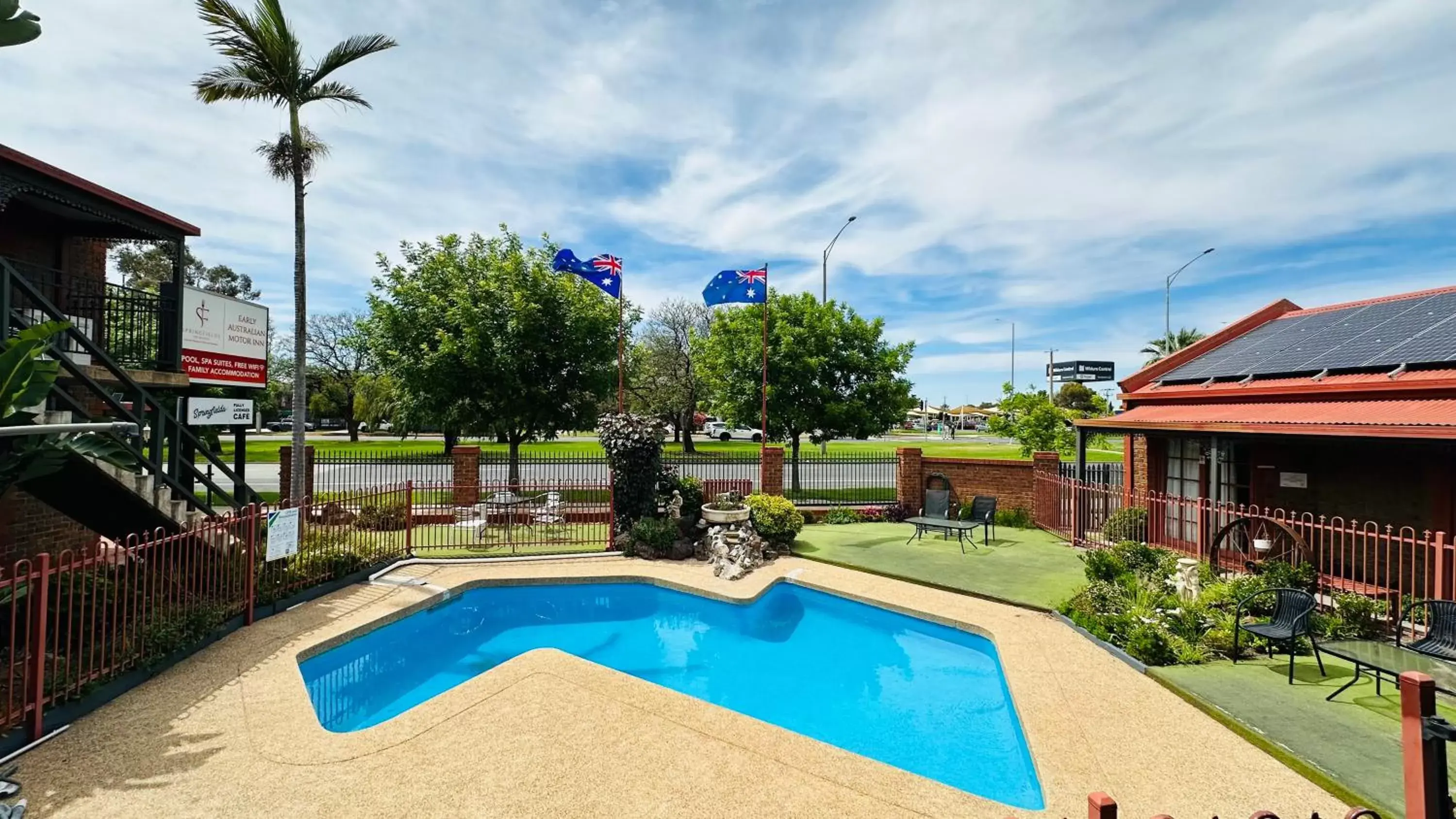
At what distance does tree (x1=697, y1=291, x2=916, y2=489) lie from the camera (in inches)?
813

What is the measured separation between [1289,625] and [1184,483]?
24.1ft

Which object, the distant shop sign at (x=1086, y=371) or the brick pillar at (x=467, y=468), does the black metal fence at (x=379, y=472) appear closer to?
the brick pillar at (x=467, y=468)

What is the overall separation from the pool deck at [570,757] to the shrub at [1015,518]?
978cm

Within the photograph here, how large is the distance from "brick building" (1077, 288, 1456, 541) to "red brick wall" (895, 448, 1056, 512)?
6.63 ft

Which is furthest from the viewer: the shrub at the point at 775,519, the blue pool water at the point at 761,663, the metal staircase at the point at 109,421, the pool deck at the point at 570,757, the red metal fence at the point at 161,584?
the shrub at the point at 775,519

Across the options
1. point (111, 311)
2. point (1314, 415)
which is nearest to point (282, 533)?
point (111, 311)

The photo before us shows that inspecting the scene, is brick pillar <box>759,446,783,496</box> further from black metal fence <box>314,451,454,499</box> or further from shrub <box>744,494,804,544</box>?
black metal fence <box>314,451,454,499</box>

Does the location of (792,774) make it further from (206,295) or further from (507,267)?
(507,267)

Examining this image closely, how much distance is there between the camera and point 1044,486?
1631 cm

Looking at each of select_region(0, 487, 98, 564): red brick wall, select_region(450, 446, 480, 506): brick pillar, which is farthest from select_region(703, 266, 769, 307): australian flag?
select_region(0, 487, 98, 564): red brick wall

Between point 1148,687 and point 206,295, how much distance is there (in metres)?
15.4

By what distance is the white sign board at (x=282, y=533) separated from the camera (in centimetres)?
881

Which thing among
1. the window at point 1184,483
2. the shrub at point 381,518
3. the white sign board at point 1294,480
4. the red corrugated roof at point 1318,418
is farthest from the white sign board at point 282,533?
the white sign board at point 1294,480

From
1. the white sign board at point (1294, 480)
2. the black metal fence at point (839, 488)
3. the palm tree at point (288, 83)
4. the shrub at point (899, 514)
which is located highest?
the palm tree at point (288, 83)
